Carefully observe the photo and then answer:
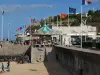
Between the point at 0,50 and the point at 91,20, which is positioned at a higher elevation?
the point at 91,20

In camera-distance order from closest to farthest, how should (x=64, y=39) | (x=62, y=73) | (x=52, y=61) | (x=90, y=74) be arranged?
(x=90, y=74) → (x=62, y=73) → (x=52, y=61) → (x=64, y=39)

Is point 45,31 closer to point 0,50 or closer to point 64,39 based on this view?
point 64,39

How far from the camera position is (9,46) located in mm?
74625

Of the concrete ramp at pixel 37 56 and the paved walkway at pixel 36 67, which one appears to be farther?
the concrete ramp at pixel 37 56

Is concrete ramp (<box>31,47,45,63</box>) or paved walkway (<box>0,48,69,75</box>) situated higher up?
concrete ramp (<box>31,47,45,63</box>)

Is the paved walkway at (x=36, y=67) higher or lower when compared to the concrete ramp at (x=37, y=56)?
lower

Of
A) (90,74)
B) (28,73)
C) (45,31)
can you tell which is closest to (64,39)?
(45,31)

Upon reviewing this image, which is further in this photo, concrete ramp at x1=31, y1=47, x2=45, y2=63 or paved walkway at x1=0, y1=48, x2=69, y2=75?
concrete ramp at x1=31, y1=47, x2=45, y2=63

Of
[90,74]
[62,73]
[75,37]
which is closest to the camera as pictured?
[90,74]

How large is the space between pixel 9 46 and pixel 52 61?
75.1ft

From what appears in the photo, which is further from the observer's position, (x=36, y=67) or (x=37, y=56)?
(x=37, y=56)

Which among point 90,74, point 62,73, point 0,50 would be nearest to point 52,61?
point 62,73

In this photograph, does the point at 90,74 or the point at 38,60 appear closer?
the point at 90,74

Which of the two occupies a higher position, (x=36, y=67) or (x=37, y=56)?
(x=37, y=56)
